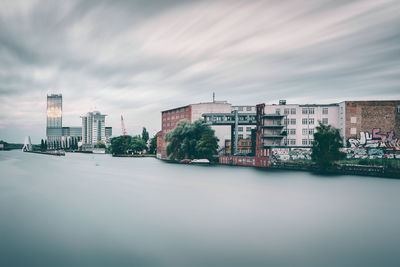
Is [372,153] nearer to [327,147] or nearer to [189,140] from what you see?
[327,147]

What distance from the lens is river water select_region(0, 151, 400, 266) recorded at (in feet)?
51.5

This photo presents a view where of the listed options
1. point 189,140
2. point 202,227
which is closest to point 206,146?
point 189,140

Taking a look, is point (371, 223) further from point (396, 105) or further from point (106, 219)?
point (396, 105)

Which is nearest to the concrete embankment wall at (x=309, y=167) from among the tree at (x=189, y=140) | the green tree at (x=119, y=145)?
the tree at (x=189, y=140)

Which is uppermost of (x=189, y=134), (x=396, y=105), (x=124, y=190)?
(x=396, y=105)

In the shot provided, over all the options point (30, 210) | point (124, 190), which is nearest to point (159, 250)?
point (30, 210)

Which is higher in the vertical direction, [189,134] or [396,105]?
[396,105]

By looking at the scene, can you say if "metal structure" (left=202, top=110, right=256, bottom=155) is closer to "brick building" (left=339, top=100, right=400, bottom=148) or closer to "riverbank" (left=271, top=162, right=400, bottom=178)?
"riverbank" (left=271, top=162, right=400, bottom=178)

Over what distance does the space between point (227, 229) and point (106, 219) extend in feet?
35.4

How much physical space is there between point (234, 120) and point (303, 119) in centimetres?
2155

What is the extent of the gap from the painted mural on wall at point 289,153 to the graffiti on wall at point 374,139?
665 inches

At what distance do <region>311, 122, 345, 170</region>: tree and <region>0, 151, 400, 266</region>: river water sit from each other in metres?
16.2

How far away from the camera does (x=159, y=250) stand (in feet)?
55.0

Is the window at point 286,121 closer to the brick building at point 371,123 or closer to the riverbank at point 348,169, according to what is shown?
the brick building at point 371,123
